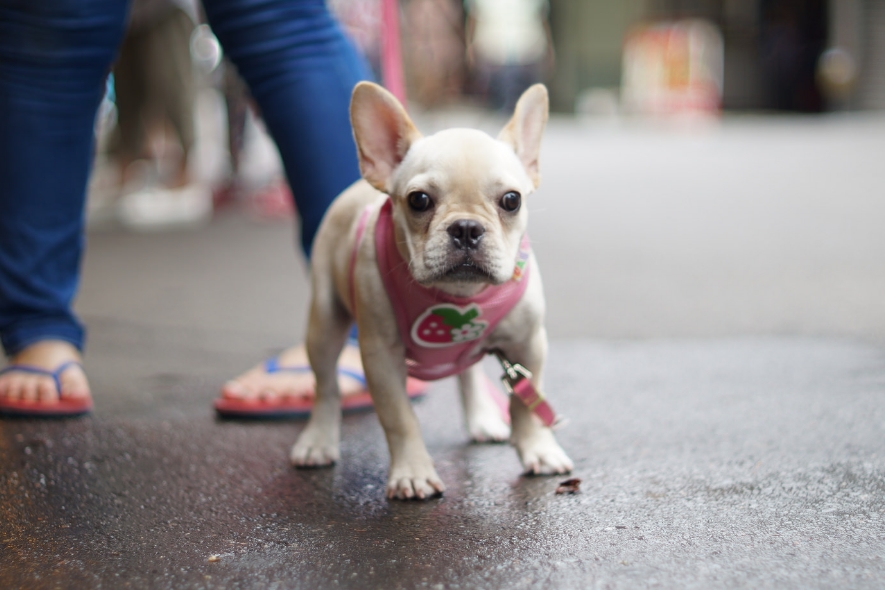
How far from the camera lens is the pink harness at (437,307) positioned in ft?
5.48

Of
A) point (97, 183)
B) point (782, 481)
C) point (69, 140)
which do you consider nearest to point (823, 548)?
point (782, 481)

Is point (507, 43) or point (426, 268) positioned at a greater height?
point (426, 268)

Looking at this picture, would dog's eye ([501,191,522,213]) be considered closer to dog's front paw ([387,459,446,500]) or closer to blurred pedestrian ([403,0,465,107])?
dog's front paw ([387,459,446,500])

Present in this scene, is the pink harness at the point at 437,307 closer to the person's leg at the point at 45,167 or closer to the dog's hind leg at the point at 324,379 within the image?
the dog's hind leg at the point at 324,379

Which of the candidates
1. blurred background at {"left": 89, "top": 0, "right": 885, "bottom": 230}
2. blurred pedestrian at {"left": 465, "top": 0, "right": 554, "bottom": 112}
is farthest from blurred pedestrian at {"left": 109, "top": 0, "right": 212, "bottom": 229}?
blurred pedestrian at {"left": 465, "top": 0, "right": 554, "bottom": 112}

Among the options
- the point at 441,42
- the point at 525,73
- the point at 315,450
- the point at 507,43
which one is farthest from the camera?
the point at 441,42

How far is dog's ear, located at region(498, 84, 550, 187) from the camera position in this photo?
5.65 ft

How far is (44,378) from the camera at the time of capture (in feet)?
7.45

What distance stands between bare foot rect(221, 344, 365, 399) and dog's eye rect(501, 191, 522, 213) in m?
0.76

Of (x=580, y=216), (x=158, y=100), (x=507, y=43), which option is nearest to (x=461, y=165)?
(x=580, y=216)

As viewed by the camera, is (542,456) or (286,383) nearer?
(542,456)

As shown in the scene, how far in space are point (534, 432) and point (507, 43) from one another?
89.0ft

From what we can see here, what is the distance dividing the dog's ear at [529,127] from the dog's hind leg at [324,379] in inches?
19.3

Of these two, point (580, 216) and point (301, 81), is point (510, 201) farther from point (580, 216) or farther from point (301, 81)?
point (580, 216)
